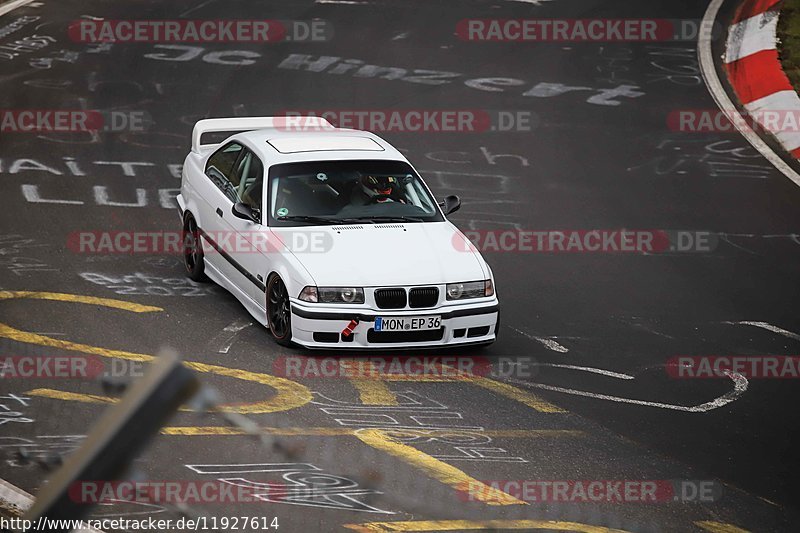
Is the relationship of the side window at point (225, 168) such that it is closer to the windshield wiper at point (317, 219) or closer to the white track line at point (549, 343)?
the windshield wiper at point (317, 219)

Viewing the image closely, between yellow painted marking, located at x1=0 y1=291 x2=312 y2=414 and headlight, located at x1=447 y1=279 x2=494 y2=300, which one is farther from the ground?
headlight, located at x1=447 y1=279 x2=494 y2=300

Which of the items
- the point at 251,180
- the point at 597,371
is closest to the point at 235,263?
the point at 251,180

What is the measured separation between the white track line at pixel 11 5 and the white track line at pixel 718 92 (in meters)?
12.9

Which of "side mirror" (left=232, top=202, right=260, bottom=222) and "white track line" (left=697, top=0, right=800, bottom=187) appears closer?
"side mirror" (left=232, top=202, right=260, bottom=222)

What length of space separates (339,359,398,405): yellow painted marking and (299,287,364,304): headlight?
486 millimetres

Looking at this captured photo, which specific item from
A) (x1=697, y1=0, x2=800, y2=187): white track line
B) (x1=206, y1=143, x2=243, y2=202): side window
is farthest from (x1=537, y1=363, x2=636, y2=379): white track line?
(x1=697, y1=0, x2=800, y2=187): white track line

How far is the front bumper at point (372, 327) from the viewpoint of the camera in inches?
378

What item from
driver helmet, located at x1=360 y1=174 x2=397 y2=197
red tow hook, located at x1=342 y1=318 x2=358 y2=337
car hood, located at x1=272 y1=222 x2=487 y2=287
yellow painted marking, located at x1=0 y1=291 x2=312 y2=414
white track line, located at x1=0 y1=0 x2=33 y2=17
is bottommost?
yellow painted marking, located at x1=0 y1=291 x2=312 y2=414

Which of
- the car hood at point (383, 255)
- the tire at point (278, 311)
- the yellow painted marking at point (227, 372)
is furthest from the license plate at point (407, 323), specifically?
the yellow painted marking at point (227, 372)

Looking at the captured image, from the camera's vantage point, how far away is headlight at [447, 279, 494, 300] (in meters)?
9.85

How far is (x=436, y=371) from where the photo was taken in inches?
379

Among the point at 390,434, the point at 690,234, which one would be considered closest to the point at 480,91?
the point at 690,234

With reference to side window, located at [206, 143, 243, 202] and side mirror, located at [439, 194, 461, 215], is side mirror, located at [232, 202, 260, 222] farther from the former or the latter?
side mirror, located at [439, 194, 461, 215]

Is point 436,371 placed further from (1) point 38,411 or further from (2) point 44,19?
(2) point 44,19
